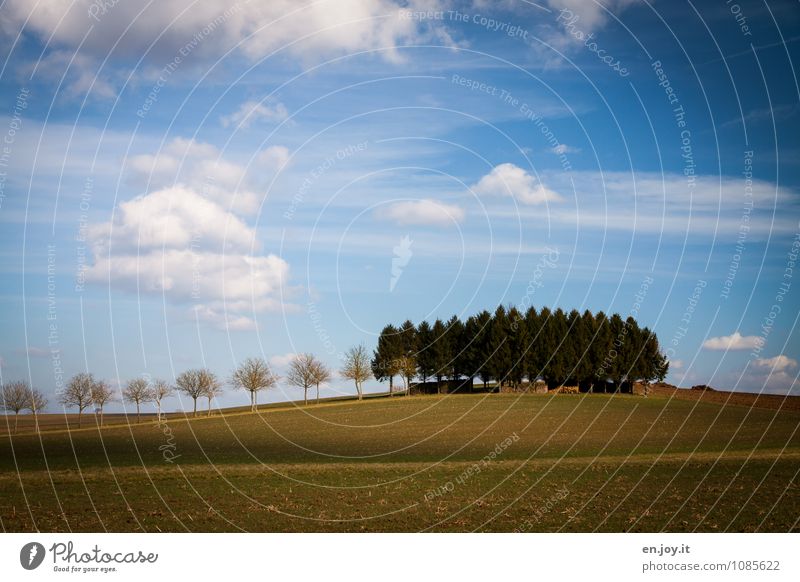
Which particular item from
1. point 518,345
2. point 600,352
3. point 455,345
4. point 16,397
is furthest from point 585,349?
point 16,397

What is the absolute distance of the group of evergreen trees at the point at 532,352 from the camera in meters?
126

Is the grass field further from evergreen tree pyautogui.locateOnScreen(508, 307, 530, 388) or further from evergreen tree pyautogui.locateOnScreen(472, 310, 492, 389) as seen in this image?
evergreen tree pyautogui.locateOnScreen(472, 310, 492, 389)

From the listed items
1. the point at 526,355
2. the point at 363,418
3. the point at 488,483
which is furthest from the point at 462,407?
the point at 488,483

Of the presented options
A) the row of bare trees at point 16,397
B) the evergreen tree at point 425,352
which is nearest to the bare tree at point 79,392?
the row of bare trees at point 16,397

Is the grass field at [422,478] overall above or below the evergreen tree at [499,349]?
below

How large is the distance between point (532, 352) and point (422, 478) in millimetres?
95685

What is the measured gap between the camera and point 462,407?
98.2 metres

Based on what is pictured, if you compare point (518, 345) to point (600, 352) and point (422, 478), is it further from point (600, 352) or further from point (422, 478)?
point (422, 478)

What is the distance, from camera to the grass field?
23.3 m

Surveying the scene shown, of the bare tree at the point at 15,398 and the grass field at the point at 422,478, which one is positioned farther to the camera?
the bare tree at the point at 15,398

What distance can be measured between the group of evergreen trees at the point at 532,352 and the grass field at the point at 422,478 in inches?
1857

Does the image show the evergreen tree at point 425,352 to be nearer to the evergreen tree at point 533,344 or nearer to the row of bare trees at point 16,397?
the evergreen tree at point 533,344

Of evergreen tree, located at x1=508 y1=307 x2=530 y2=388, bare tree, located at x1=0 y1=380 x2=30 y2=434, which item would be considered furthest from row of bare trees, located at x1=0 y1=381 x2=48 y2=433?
evergreen tree, located at x1=508 y1=307 x2=530 y2=388

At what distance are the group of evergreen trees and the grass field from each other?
47161mm
